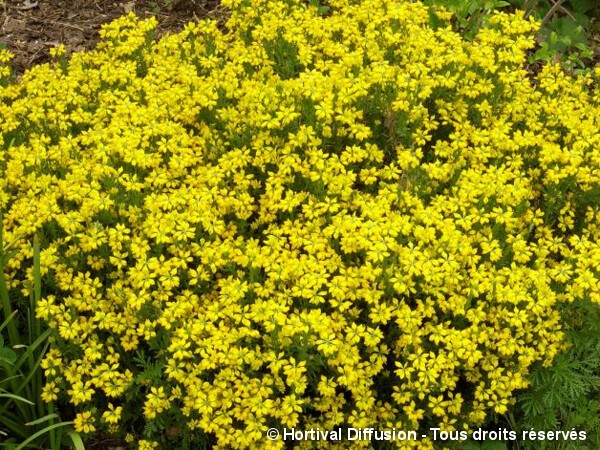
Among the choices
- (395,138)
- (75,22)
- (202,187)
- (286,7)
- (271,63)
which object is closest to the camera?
(202,187)

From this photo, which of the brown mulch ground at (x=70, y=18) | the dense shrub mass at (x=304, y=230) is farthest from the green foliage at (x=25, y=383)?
the brown mulch ground at (x=70, y=18)

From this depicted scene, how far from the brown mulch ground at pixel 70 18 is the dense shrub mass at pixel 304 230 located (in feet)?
5.76

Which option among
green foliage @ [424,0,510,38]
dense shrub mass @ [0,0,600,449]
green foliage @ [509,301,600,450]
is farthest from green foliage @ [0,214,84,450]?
green foliage @ [424,0,510,38]

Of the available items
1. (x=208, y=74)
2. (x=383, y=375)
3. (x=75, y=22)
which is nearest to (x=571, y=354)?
(x=383, y=375)

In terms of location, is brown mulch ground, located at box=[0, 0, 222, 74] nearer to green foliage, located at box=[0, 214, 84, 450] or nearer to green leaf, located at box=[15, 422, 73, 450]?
green foliage, located at box=[0, 214, 84, 450]

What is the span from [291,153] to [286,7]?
1.46m

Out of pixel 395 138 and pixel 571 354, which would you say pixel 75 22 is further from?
pixel 571 354

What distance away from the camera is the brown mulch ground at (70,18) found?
6105mm

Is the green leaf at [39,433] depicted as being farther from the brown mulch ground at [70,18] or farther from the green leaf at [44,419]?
the brown mulch ground at [70,18]

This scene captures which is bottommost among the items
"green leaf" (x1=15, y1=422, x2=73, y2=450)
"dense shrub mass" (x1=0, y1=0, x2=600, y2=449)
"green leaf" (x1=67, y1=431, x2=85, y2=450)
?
"green leaf" (x1=67, y1=431, x2=85, y2=450)

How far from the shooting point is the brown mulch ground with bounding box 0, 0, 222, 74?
611cm

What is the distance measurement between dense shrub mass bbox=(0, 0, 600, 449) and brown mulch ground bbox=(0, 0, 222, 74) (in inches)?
69.1

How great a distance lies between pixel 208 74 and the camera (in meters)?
4.59

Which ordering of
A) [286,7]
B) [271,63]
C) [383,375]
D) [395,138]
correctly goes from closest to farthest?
[383,375]
[395,138]
[271,63]
[286,7]
